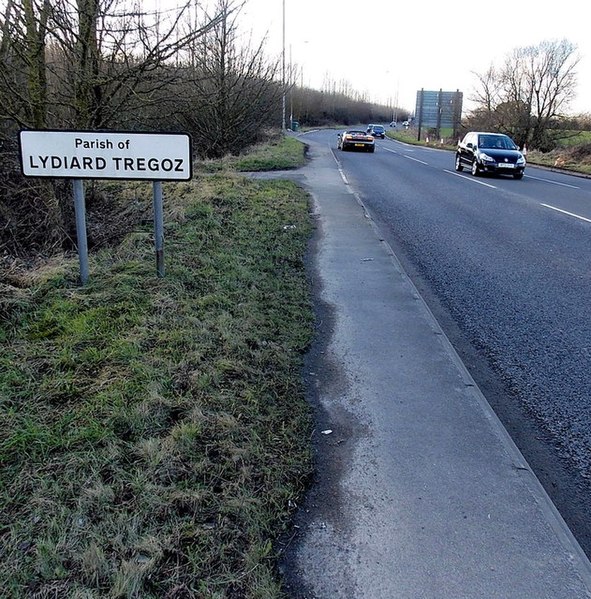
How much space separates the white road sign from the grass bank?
39.9 inches

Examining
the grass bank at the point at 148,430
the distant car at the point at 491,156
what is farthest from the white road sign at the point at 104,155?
the distant car at the point at 491,156

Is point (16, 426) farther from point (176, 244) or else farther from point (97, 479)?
point (176, 244)

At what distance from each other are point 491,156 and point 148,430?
20.2 meters

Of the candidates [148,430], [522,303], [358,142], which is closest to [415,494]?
[148,430]

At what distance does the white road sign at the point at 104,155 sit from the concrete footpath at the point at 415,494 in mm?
2226

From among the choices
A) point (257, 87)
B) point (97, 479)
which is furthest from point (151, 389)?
point (257, 87)

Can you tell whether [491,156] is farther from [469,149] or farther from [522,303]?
[522,303]

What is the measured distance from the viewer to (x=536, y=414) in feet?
11.9

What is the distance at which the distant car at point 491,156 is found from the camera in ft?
66.2

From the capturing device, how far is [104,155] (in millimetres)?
4891

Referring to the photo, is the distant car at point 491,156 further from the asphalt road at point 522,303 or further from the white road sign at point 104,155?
the white road sign at point 104,155

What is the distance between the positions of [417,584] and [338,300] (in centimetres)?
372

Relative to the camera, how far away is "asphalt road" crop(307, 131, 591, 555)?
331 centimetres

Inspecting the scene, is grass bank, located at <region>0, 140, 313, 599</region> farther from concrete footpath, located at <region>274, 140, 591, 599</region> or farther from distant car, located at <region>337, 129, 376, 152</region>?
distant car, located at <region>337, 129, 376, 152</region>
